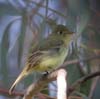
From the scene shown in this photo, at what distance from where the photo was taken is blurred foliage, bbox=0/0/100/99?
155cm

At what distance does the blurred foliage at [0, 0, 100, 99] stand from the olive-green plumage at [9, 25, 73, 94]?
0.11 m

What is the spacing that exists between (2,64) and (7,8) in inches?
11.0

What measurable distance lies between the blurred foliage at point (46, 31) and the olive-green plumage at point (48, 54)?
0.11 m

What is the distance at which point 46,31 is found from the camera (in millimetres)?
1731

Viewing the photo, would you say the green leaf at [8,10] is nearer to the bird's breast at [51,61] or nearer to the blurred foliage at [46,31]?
the blurred foliage at [46,31]

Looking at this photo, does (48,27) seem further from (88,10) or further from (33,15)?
(88,10)

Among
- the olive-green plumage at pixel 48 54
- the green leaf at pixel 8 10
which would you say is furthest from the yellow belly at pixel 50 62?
the green leaf at pixel 8 10

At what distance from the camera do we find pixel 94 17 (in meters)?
1.58

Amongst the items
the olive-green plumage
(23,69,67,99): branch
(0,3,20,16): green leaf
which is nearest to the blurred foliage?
(0,3,20,16): green leaf

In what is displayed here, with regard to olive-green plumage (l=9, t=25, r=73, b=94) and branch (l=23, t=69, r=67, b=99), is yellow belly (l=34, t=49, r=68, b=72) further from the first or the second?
branch (l=23, t=69, r=67, b=99)

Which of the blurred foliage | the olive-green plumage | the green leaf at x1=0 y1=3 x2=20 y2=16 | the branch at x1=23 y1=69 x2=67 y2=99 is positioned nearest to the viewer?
the branch at x1=23 y1=69 x2=67 y2=99

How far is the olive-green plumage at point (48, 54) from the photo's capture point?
4.35 ft

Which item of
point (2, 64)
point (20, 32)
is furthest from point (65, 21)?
point (2, 64)

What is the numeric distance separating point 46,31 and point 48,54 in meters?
0.37
